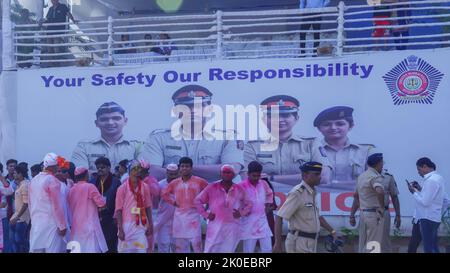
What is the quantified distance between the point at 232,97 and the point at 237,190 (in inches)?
90.0

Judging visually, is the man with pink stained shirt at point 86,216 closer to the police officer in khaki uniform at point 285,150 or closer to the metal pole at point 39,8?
the police officer in khaki uniform at point 285,150

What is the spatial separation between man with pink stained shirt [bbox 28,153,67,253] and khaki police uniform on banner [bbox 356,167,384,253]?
3.88m

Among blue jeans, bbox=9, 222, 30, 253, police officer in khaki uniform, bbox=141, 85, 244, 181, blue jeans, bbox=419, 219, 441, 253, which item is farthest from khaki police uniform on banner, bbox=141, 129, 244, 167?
blue jeans, bbox=419, 219, 441, 253

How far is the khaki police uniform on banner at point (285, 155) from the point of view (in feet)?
40.0

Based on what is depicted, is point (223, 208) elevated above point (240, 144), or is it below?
below

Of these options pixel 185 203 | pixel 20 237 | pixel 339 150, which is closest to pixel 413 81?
pixel 339 150

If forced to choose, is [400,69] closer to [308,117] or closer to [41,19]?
[308,117]

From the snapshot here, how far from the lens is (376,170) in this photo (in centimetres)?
1028

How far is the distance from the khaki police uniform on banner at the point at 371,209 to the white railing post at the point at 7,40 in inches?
258

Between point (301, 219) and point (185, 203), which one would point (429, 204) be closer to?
point (301, 219)

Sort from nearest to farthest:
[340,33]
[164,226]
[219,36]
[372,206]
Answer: [372,206] → [164,226] → [340,33] → [219,36]

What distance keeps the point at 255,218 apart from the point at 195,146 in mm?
2277

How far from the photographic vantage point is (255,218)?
10.7 m
